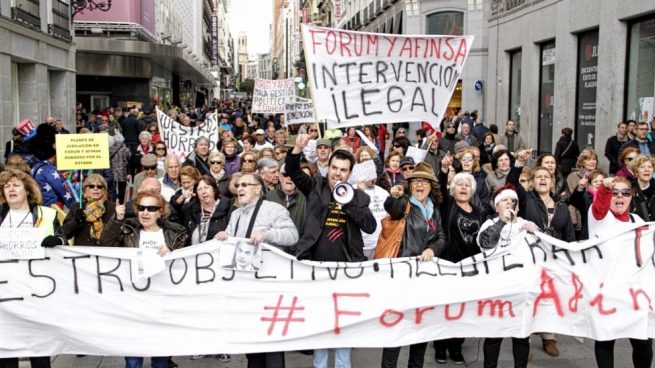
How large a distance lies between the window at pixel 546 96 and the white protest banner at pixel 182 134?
37.6ft

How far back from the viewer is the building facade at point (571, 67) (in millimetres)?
15266

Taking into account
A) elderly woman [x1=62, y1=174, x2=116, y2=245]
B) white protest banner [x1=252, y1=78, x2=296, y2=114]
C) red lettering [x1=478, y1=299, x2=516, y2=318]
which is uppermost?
white protest banner [x1=252, y1=78, x2=296, y2=114]

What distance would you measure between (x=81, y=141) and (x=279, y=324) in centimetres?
409

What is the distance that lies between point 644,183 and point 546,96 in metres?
13.9

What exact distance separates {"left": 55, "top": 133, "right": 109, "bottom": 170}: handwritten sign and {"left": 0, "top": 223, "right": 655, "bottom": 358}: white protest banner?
3199 millimetres

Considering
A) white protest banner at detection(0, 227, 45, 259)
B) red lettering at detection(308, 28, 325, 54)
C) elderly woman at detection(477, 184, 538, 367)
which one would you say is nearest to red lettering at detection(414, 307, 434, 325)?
elderly woman at detection(477, 184, 538, 367)

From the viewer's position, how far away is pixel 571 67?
18.3m

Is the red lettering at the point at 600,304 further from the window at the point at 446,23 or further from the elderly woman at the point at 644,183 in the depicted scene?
the window at the point at 446,23

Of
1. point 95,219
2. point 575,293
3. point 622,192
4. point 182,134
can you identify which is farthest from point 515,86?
point 95,219

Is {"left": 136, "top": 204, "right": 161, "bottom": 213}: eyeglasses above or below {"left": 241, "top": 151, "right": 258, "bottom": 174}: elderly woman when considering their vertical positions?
below

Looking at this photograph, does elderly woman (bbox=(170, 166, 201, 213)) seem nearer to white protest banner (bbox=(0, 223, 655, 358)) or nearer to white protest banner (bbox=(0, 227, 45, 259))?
white protest banner (bbox=(0, 223, 655, 358))

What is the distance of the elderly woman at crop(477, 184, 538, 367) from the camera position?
528 centimetres

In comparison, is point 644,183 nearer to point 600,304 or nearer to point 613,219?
point 613,219

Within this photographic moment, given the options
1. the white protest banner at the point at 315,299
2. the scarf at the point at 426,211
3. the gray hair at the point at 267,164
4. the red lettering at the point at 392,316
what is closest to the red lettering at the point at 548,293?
the white protest banner at the point at 315,299
